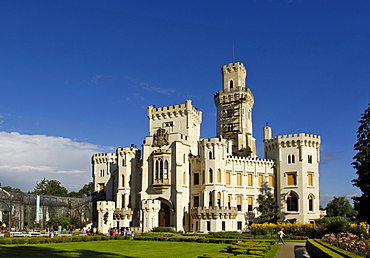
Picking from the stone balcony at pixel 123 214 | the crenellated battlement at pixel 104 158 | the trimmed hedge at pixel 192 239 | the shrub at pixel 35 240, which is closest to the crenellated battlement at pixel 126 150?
the stone balcony at pixel 123 214

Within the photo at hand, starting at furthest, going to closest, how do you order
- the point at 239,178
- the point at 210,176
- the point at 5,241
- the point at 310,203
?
the point at 239,178 < the point at 310,203 < the point at 210,176 < the point at 5,241

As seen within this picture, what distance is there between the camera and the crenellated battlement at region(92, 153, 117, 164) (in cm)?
8069

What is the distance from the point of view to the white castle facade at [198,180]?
60.0 meters

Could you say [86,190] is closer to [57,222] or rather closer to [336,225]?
[57,222]

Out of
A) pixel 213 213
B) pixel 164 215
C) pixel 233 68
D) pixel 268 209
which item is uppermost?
pixel 233 68

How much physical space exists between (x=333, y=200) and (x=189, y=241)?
201 feet

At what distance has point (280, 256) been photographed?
29656 millimetres

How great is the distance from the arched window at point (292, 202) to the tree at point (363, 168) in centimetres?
1393

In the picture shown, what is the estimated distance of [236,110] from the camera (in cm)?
7788

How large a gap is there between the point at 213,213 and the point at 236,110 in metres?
26.3

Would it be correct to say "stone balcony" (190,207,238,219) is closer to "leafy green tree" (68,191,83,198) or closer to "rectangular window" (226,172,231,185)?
"rectangular window" (226,172,231,185)

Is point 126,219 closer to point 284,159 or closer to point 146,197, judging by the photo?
point 146,197

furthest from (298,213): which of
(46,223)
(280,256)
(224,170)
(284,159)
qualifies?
(46,223)

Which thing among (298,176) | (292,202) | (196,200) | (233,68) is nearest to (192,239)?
(196,200)
